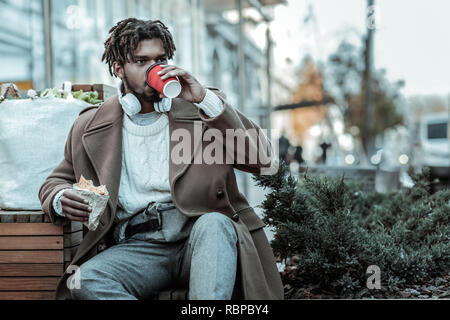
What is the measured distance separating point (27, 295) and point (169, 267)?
725 millimetres

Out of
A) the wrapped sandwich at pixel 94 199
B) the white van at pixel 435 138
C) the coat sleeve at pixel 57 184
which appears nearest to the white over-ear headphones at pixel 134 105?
the coat sleeve at pixel 57 184

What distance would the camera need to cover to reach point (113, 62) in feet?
Result: 8.48

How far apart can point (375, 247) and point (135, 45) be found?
68.9 inches

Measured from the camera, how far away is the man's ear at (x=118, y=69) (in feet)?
8.33

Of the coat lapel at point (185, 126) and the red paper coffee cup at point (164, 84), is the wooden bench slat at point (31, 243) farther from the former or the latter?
the red paper coffee cup at point (164, 84)

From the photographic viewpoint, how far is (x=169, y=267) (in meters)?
2.34

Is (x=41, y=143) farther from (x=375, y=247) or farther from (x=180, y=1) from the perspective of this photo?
(x=180, y=1)

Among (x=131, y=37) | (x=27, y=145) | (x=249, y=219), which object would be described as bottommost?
(x=249, y=219)

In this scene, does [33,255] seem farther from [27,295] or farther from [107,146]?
[107,146]

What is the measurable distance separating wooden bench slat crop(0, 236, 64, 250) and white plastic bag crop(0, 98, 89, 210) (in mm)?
324

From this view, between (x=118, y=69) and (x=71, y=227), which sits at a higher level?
(x=118, y=69)

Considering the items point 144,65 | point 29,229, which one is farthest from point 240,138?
point 29,229

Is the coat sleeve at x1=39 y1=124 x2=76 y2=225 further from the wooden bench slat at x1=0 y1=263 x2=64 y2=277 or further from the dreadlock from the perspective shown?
the dreadlock

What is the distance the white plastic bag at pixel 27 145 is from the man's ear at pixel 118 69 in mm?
447
